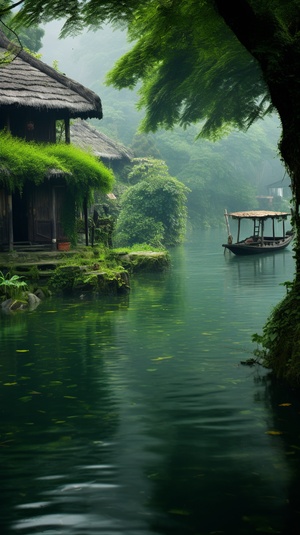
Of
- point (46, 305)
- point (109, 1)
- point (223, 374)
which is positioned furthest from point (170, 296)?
point (109, 1)

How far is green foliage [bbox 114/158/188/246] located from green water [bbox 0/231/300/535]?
29618 mm

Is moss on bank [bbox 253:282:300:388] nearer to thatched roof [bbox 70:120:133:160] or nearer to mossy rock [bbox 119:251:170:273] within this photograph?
mossy rock [bbox 119:251:170:273]

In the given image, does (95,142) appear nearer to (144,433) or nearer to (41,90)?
(41,90)

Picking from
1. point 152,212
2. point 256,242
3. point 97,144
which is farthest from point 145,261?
point 97,144

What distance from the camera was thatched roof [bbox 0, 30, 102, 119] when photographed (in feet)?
87.0

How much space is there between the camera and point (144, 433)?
27.1ft

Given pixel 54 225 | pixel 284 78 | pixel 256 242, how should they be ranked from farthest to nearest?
1. pixel 256 242
2. pixel 54 225
3. pixel 284 78

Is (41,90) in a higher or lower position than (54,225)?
higher

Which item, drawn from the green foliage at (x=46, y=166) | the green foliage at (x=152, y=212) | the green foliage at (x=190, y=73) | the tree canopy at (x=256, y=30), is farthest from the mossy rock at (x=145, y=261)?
the tree canopy at (x=256, y=30)

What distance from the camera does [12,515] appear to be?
238 inches

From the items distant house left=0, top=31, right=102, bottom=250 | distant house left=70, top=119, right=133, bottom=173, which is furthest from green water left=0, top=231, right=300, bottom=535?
distant house left=70, top=119, right=133, bottom=173

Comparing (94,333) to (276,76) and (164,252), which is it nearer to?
(276,76)

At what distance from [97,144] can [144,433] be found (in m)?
40.6

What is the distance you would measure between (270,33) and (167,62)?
9.54 meters
